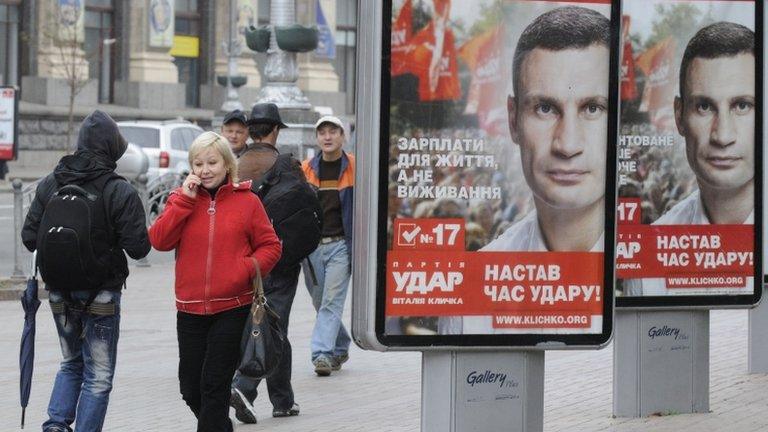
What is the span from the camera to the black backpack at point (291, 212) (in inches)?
384

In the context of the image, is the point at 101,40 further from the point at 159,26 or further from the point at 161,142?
the point at 161,142

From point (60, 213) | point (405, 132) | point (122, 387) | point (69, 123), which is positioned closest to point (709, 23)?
point (405, 132)

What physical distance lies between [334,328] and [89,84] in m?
39.7

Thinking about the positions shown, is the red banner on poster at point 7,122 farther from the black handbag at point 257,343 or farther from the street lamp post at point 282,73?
the black handbag at point 257,343

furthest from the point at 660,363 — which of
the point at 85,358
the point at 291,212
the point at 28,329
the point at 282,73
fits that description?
the point at 282,73

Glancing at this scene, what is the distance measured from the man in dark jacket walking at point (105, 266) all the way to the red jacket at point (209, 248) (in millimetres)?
325

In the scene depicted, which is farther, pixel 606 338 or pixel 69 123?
pixel 69 123

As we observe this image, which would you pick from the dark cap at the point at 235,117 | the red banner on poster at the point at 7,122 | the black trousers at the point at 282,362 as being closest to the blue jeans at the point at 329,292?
the dark cap at the point at 235,117

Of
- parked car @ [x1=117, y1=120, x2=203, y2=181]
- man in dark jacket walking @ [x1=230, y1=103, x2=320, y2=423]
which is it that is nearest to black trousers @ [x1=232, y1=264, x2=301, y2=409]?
man in dark jacket walking @ [x1=230, y1=103, x2=320, y2=423]

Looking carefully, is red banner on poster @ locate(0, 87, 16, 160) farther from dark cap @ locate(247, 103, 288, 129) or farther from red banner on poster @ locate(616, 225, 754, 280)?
red banner on poster @ locate(616, 225, 754, 280)

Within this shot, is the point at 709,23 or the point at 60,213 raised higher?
the point at 709,23

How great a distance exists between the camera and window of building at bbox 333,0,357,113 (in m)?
61.0

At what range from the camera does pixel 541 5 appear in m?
7.01

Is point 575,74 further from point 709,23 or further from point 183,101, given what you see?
point 183,101
